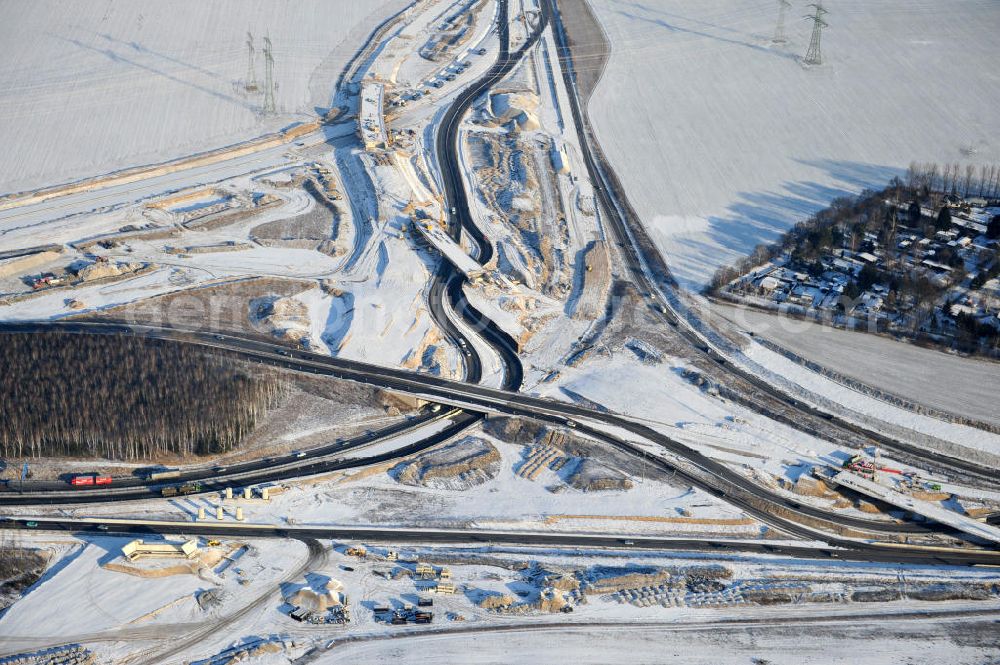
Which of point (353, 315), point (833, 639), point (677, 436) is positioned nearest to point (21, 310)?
point (353, 315)

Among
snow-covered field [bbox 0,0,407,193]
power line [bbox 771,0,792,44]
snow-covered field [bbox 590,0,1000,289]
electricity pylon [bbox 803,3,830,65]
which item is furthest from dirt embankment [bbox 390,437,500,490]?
power line [bbox 771,0,792,44]

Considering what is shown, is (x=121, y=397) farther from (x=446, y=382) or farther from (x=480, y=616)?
(x=480, y=616)

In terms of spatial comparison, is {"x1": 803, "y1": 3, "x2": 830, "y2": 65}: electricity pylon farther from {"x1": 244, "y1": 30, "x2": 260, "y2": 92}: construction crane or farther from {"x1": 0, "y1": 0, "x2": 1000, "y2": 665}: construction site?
{"x1": 244, "y1": 30, "x2": 260, "y2": 92}: construction crane

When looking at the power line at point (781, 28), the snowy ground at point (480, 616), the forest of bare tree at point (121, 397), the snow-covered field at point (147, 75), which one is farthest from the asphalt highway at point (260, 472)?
Answer: the power line at point (781, 28)

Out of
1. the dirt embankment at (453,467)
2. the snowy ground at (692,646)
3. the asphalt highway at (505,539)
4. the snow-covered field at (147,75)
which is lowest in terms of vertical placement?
the snowy ground at (692,646)

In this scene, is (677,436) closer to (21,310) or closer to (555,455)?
(555,455)

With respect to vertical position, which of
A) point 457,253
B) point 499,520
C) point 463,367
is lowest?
point 499,520

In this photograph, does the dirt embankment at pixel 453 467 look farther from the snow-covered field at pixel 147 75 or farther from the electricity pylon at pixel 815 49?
the electricity pylon at pixel 815 49
